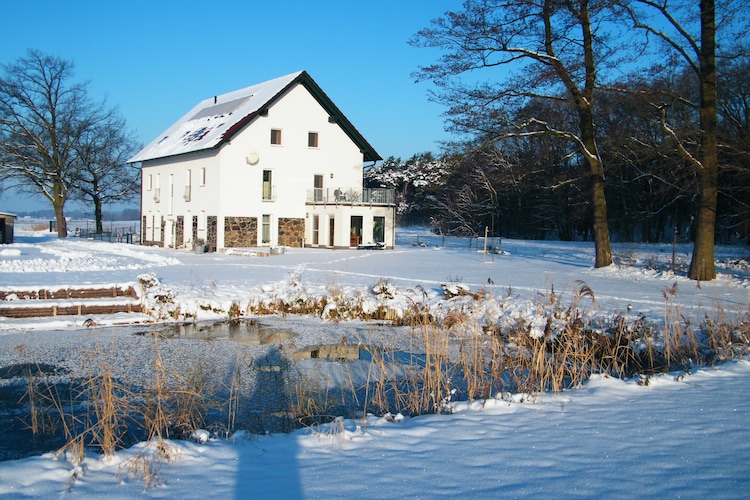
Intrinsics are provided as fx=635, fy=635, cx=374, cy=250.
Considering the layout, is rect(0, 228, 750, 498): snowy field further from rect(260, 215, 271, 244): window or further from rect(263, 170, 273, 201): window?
rect(263, 170, 273, 201): window

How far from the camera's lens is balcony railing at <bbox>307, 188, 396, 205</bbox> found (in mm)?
35375

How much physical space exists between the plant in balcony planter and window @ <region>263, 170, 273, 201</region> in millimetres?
4103

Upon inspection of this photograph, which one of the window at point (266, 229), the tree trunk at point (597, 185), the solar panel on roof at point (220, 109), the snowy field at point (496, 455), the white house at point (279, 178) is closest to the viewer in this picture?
the snowy field at point (496, 455)

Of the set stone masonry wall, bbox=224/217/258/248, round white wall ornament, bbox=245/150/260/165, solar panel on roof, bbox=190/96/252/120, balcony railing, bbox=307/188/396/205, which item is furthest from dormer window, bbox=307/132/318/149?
stone masonry wall, bbox=224/217/258/248

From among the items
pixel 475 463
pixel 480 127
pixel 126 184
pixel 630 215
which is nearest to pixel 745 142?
pixel 480 127

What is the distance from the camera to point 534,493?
164 inches

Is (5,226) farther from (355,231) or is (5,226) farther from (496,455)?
(496,455)

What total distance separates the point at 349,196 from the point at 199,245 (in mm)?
8676

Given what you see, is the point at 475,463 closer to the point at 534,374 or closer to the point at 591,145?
the point at 534,374

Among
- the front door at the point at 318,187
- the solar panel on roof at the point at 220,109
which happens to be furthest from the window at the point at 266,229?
the solar panel on roof at the point at 220,109

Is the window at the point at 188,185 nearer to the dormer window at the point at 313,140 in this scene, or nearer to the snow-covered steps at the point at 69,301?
the dormer window at the point at 313,140

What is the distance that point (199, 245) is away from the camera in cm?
3238

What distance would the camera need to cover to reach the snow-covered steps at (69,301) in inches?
470

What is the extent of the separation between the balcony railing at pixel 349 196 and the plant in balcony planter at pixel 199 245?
6.30 metres
